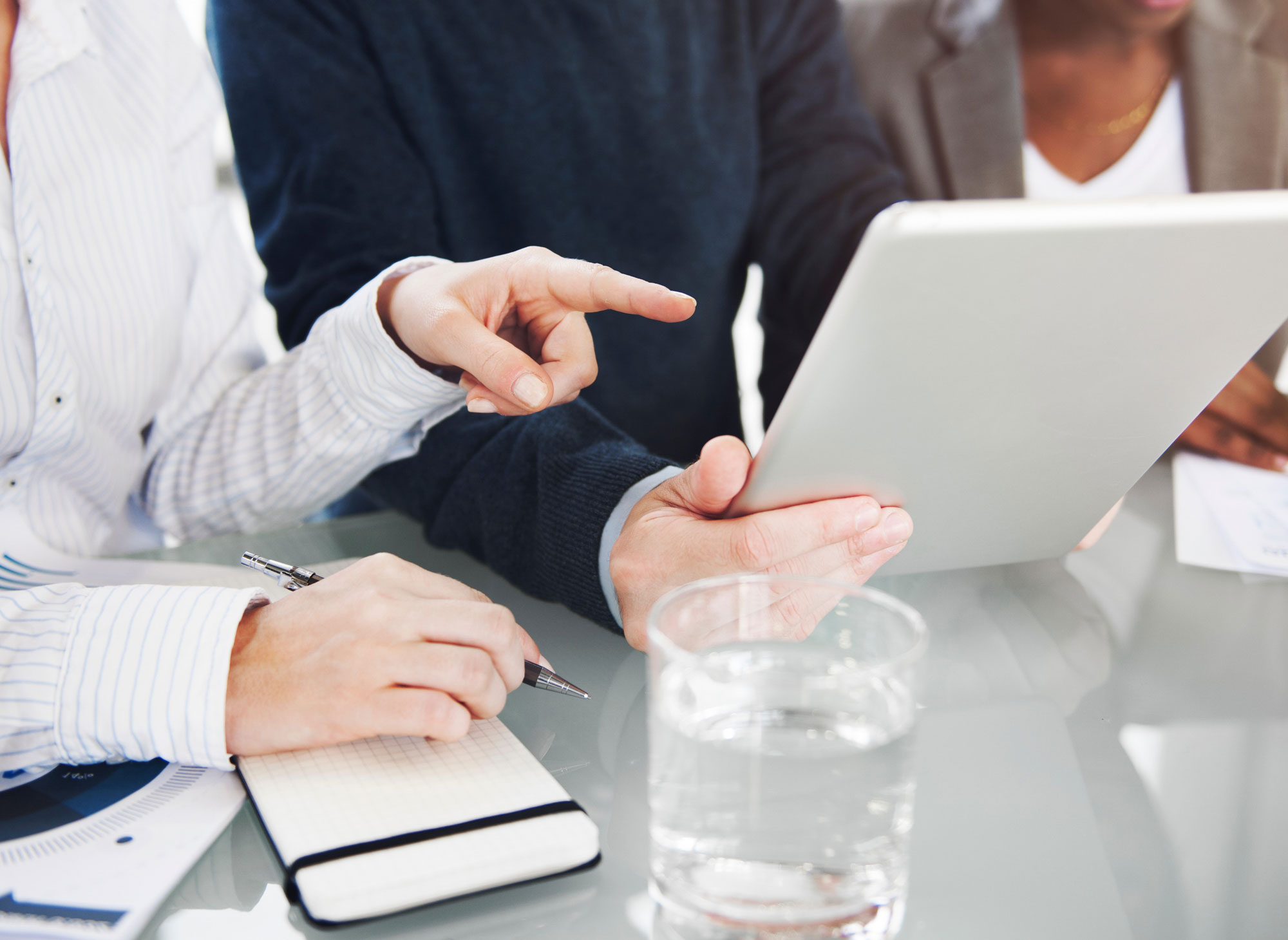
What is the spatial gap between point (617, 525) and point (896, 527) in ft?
0.60

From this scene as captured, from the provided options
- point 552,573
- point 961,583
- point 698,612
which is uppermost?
point 698,612

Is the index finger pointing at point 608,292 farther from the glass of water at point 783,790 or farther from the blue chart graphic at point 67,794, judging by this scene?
the blue chart graphic at point 67,794

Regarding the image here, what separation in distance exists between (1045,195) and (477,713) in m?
1.23

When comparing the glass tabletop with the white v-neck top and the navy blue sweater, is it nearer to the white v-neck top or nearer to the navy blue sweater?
the navy blue sweater

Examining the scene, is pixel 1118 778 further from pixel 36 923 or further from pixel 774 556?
pixel 36 923

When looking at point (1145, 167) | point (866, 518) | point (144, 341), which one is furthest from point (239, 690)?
point (1145, 167)

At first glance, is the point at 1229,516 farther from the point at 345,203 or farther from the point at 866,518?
the point at 345,203

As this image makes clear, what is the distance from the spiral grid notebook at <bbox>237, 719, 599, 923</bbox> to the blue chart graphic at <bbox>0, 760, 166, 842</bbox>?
0.18ft

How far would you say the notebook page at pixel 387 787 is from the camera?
402 mm

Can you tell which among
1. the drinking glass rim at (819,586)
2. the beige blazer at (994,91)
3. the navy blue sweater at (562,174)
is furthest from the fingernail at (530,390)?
the beige blazer at (994,91)

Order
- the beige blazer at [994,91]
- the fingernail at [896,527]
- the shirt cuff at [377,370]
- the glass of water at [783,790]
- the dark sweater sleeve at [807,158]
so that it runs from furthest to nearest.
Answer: the beige blazer at [994,91] < the dark sweater sleeve at [807,158] < the shirt cuff at [377,370] < the fingernail at [896,527] < the glass of water at [783,790]

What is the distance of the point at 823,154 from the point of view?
1.20m

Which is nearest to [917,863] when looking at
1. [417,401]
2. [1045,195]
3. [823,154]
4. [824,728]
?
[824,728]

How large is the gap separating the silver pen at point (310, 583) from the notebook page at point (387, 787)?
0.04 meters
